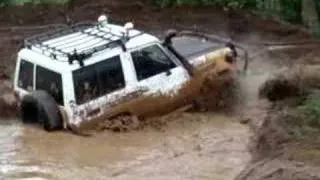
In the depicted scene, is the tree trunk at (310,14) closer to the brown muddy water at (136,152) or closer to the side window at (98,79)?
the brown muddy water at (136,152)

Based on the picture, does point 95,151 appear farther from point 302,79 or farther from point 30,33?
point 30,33

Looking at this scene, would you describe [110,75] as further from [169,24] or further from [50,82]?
[169,24]

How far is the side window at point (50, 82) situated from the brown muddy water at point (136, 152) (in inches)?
23.6

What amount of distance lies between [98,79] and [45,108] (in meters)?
0.91

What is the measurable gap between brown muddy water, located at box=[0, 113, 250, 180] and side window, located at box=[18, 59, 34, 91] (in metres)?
0.63

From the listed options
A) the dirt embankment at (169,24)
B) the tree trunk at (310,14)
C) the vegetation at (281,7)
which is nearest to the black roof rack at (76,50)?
the dirt embankment at (169,24)

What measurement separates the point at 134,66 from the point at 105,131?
1.08m

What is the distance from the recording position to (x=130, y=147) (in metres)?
12.9

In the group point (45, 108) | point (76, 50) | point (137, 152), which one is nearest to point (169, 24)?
point (76, 50)

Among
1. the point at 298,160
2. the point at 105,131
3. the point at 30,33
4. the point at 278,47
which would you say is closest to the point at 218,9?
the point at 278,47

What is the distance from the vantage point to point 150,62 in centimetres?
1357

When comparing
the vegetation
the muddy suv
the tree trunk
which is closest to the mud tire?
the muddy suv

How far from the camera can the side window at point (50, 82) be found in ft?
42.8

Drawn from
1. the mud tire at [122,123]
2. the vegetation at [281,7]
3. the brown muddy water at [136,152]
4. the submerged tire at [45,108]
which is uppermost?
the vegetation at [281,7]
